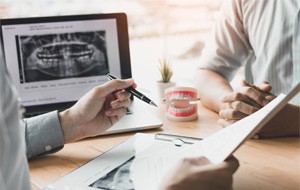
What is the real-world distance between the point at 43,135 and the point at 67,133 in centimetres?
6

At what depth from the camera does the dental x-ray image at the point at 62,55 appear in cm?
119

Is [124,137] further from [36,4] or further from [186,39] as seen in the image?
[186,39]

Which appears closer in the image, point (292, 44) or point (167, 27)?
point (292, 44)

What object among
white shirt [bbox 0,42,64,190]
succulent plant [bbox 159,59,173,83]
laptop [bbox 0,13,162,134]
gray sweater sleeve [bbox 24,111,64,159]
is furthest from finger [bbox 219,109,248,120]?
white shirt [bbox 0,42,64,190]

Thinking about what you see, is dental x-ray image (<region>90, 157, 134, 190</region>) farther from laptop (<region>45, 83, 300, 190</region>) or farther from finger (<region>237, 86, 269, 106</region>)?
finger (<region>237, 86, 269, 106</region>)

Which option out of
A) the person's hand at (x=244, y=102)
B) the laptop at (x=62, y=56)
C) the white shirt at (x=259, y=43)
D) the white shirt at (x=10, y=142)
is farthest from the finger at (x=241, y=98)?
the white shirt at (x=10, y=142)

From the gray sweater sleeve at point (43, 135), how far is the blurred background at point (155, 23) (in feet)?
2.06

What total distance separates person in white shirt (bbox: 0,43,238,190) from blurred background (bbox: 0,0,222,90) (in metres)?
0.56

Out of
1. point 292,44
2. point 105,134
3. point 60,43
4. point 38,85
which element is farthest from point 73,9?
point 292,44

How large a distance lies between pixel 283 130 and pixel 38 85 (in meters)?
0.76

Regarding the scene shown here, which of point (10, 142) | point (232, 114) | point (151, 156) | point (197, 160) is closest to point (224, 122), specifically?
point (232, 114)

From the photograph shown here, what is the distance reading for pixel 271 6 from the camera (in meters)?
1.34

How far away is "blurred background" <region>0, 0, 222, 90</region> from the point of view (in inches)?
62.6

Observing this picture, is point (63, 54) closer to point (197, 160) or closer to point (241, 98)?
point (241, 98)
